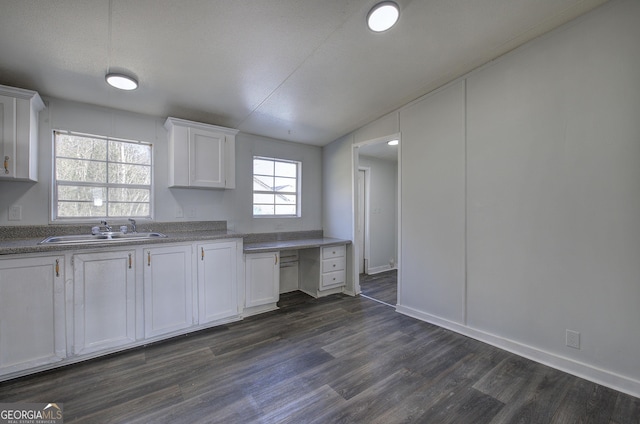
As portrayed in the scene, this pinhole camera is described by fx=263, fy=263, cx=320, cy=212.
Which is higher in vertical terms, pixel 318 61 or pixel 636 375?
pixel 318 61

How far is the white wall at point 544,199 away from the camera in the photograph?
6.16 ft

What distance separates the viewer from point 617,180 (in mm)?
1894

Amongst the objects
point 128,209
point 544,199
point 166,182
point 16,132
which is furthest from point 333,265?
point 16,132

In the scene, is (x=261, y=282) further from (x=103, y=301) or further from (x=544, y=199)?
(x=544, y=199)

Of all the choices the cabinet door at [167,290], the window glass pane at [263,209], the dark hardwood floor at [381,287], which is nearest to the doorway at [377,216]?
the dark hardwood floor at [381,287]

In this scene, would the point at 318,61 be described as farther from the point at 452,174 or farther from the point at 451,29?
the point at 452,174

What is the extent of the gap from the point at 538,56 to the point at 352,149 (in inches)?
85.3

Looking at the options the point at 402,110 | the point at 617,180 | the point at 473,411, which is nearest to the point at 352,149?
the point at 402,110

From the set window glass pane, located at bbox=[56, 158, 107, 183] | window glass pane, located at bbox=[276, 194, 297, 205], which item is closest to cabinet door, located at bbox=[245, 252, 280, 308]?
window glass pane, located at bbox=[276, 194, 297, 205]

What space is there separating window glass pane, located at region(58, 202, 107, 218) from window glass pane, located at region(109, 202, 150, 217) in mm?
66

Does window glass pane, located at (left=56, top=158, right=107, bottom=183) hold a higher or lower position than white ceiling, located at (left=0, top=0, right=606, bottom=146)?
lower

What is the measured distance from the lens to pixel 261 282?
126 inches

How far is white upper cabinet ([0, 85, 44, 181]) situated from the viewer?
81.9 inches

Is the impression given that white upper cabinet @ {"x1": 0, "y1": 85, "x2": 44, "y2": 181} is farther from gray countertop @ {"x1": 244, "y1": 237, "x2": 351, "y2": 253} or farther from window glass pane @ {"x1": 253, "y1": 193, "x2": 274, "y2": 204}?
window glass pane @ {"x1": 253, "y1": 193, "x2": 274, "y2": 204}
